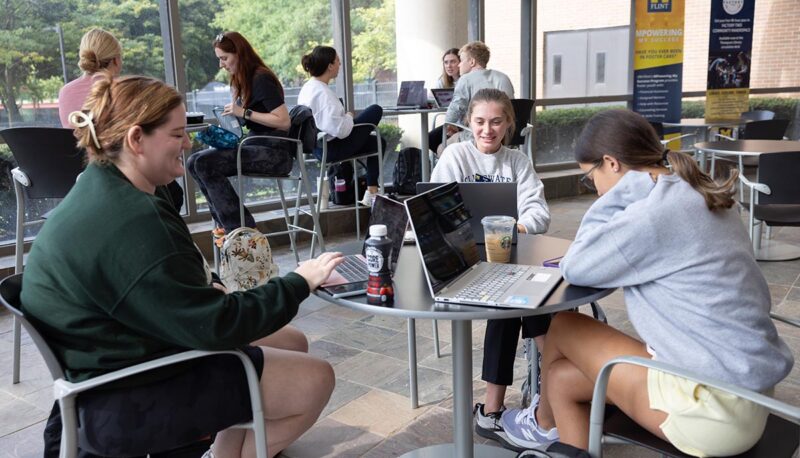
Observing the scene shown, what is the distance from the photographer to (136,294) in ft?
4.17

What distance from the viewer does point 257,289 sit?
146cm

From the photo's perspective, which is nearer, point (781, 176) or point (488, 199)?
point (488, 199)

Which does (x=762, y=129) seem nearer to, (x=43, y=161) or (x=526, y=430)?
(x=526, y=430)

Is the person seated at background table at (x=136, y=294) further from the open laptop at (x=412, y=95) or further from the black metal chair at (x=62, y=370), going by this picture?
the open laptop at (x=412, y=95)

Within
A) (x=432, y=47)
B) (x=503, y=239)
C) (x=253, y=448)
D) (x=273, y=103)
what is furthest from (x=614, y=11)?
(x=253, y=448)

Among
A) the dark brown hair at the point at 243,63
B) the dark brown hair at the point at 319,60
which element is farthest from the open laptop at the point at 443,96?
the dark brown hair at the point at 243,63

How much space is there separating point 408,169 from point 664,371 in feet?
15.6

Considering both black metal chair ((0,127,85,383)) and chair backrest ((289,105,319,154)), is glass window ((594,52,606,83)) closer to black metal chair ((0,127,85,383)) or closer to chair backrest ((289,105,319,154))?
chair backrest ((289,105,319,154))

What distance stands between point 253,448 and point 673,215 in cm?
113

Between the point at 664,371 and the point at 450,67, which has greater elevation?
the point at 450,67

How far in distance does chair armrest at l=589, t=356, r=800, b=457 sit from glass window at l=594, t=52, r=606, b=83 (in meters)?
6.78

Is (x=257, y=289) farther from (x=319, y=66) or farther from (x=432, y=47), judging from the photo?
(x=432, y=47)

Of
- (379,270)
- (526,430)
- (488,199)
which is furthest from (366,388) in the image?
(379,270)

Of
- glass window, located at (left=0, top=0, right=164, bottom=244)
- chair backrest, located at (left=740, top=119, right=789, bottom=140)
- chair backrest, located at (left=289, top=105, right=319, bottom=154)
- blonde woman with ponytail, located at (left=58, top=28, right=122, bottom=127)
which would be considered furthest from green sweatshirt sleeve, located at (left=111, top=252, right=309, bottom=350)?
chair backrest, located at (left=740, top=119, right=789, bottom=140)
